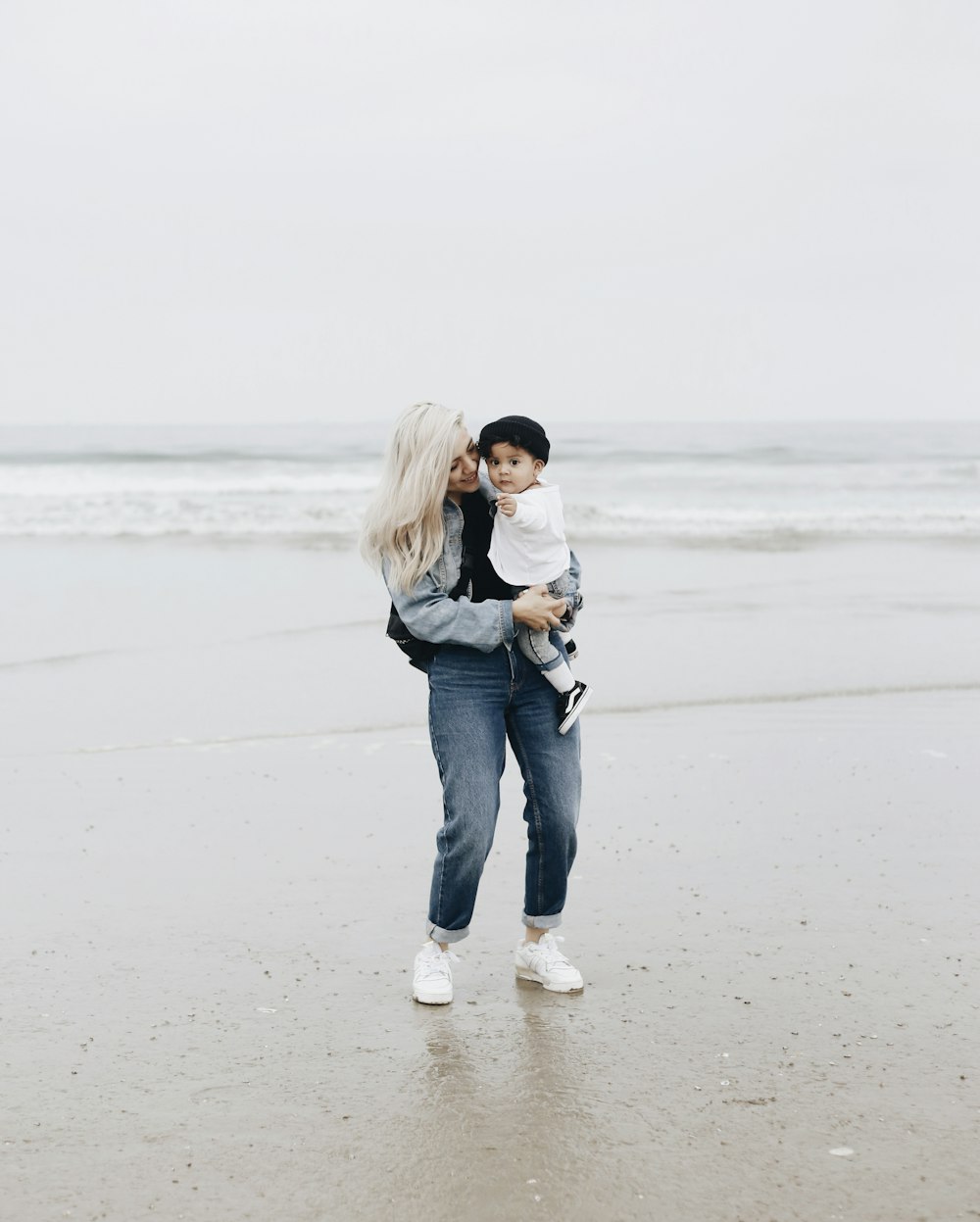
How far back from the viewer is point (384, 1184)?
101 inches

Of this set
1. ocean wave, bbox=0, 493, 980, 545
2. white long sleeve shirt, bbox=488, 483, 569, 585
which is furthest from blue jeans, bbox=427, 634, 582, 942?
ocean wave, bbox=0, 493, 980, 545

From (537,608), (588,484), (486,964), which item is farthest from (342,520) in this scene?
(537,608)

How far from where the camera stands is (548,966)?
3625 millimetres

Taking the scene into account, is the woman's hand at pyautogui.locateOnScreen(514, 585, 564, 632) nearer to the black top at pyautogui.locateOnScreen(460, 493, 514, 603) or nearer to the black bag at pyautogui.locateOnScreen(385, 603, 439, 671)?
the black top at pyautogui.locateOnScreen(460, 493, 514, 603)

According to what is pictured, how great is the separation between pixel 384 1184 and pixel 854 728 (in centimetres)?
A: 480

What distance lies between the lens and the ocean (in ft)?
70.2

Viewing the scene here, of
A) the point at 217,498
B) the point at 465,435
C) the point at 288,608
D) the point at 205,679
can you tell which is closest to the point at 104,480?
the point at 217,498

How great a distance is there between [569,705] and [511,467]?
688mm

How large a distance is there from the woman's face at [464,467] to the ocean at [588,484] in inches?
584

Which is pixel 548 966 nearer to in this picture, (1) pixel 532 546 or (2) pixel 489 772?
(2) pixel 489 772

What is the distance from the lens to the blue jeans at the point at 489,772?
3.53 meters

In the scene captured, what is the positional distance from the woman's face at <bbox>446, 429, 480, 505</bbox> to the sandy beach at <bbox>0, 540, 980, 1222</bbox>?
1.42 metres

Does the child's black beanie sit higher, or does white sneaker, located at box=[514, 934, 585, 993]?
the child's black beanie

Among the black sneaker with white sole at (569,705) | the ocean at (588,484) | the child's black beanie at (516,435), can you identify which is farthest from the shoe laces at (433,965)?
the ocean at (588,484)
